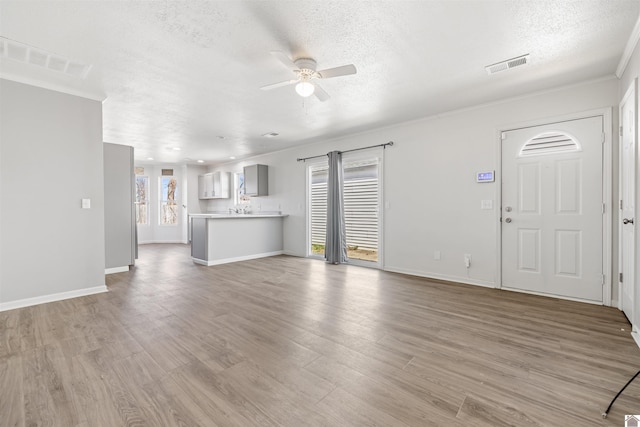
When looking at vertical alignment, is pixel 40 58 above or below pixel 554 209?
above

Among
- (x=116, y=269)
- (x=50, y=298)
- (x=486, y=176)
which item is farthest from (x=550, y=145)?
(x=116, y=269)

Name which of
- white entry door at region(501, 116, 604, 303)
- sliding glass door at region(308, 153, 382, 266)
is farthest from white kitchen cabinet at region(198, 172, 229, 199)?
white entry door at region(501, 116, 604, 303)

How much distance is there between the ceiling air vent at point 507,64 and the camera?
2.80 meters

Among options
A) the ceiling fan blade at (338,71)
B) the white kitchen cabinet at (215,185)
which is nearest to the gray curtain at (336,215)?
the ceiling fan blade at (338,71)

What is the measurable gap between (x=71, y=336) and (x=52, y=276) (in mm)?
1487

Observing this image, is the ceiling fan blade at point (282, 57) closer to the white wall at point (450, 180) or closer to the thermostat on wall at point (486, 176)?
the white wall at point (450, 180)

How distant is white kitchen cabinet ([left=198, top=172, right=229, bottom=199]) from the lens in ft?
28.4

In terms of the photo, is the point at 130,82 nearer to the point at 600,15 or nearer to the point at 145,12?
the point at 145,12

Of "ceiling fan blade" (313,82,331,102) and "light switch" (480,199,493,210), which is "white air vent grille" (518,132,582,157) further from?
"ceiling fan blade" (313,82,331,102)

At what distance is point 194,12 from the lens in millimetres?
2113

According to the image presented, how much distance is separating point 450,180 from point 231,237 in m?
4.44

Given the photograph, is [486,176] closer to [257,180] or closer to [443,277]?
[443,277]

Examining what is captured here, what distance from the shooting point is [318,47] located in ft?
8.39

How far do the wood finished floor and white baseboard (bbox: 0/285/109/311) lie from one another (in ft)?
0.44
